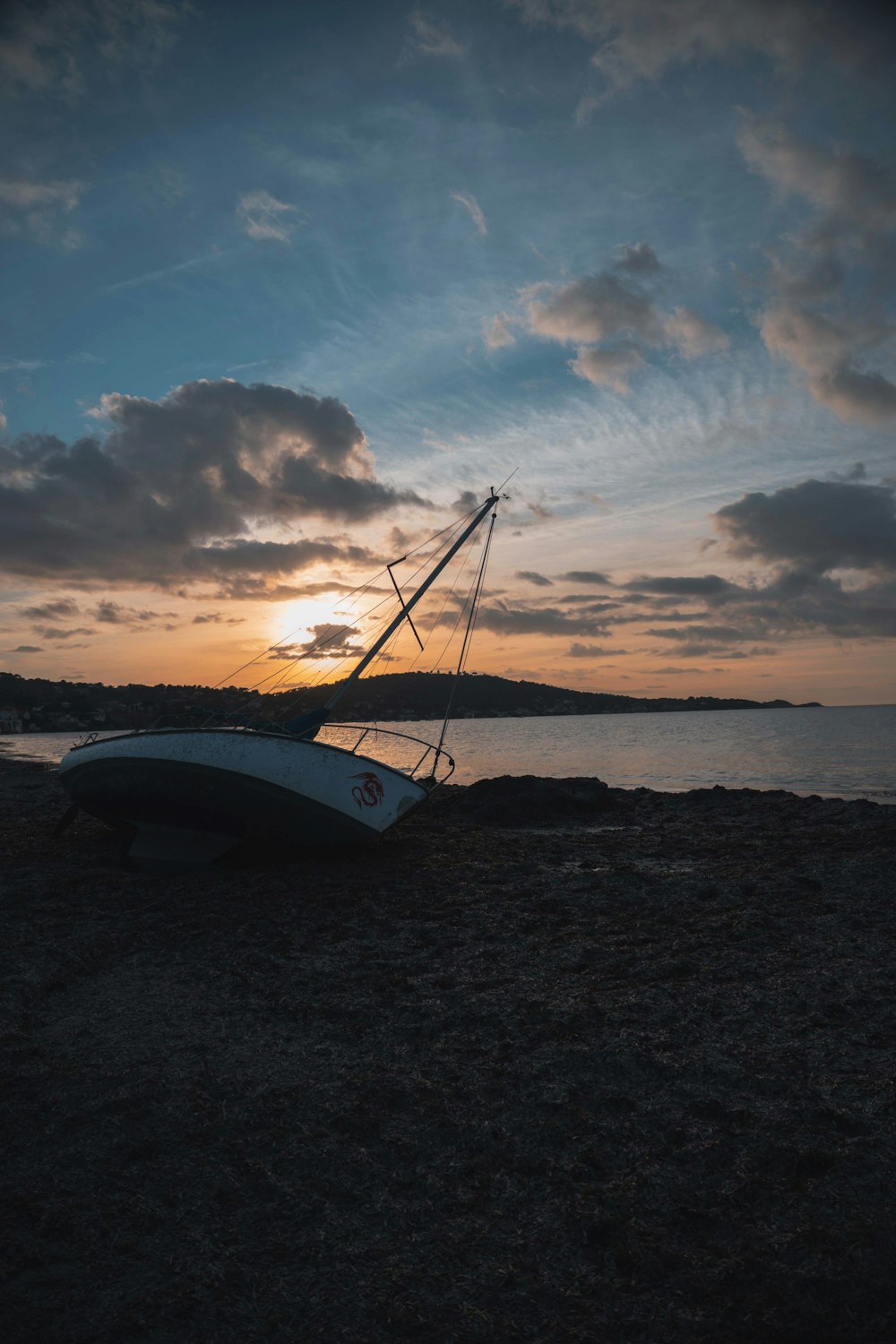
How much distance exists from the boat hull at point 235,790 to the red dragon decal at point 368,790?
13mm

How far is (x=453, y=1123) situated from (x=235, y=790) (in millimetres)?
6452

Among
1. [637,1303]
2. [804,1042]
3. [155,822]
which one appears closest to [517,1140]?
[637,1303]

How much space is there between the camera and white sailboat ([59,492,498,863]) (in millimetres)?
9461

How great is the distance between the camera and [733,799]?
16.9 meters

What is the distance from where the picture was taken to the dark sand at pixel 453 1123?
2637mm

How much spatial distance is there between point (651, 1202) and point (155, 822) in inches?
358

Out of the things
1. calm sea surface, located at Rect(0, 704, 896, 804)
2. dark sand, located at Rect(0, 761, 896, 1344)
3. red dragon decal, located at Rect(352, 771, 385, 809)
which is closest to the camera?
dark sand, located at Rect(0, 761, 896, 1344)

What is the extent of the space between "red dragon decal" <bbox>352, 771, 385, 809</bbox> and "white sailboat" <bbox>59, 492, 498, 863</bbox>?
0.05ft

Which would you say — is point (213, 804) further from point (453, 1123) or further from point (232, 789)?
point (453, 1123)

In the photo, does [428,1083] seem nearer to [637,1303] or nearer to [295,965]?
[637,1303]

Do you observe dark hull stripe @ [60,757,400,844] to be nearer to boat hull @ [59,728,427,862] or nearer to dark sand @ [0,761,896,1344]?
boat hull @ [59,728,427,862]

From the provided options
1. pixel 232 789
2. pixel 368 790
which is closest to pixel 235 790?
pixel 232 789

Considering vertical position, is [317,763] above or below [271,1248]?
above

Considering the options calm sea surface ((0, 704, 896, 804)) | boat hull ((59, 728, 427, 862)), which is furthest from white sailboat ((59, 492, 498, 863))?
calm sea surface ((0, 704, 896, 804))
